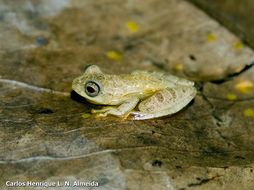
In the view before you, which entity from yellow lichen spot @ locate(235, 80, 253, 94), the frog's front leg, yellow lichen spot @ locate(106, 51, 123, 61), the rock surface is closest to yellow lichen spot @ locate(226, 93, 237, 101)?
the rock surface

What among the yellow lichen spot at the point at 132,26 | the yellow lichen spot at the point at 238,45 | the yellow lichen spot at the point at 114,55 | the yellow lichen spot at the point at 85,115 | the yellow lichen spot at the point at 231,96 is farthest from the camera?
the yellow lichen spot at the point at 132,26

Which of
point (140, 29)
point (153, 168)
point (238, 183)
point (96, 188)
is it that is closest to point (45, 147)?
point (96, 188)

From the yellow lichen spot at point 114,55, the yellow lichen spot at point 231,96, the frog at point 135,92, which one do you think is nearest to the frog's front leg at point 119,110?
the frog at point 135,92

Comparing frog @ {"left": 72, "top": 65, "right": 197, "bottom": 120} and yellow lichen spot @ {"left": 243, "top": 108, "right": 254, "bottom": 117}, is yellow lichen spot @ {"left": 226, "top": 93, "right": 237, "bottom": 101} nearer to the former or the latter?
yellow lichen spot @ {"left": 243, "top": 108, "right": 254, "bottom": 117}

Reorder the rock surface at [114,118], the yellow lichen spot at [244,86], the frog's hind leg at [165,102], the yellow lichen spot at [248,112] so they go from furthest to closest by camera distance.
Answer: the yellow lichen spot at [244,86] → the yellow lichen spot at [248,112] → the frog's hind leg at [165,102] → the rock surface at [114,118]

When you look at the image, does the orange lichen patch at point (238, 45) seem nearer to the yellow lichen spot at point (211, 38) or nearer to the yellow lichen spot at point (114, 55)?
the yellow lichen spot at point (211, 38)

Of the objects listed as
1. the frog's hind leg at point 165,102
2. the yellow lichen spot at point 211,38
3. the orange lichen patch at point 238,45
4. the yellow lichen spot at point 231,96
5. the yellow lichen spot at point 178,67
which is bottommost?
the yellow lichen spot at point 178,67

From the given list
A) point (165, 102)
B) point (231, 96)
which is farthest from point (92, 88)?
point (231, 96)

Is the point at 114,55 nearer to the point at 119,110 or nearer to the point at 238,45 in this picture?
the point at 119,110
